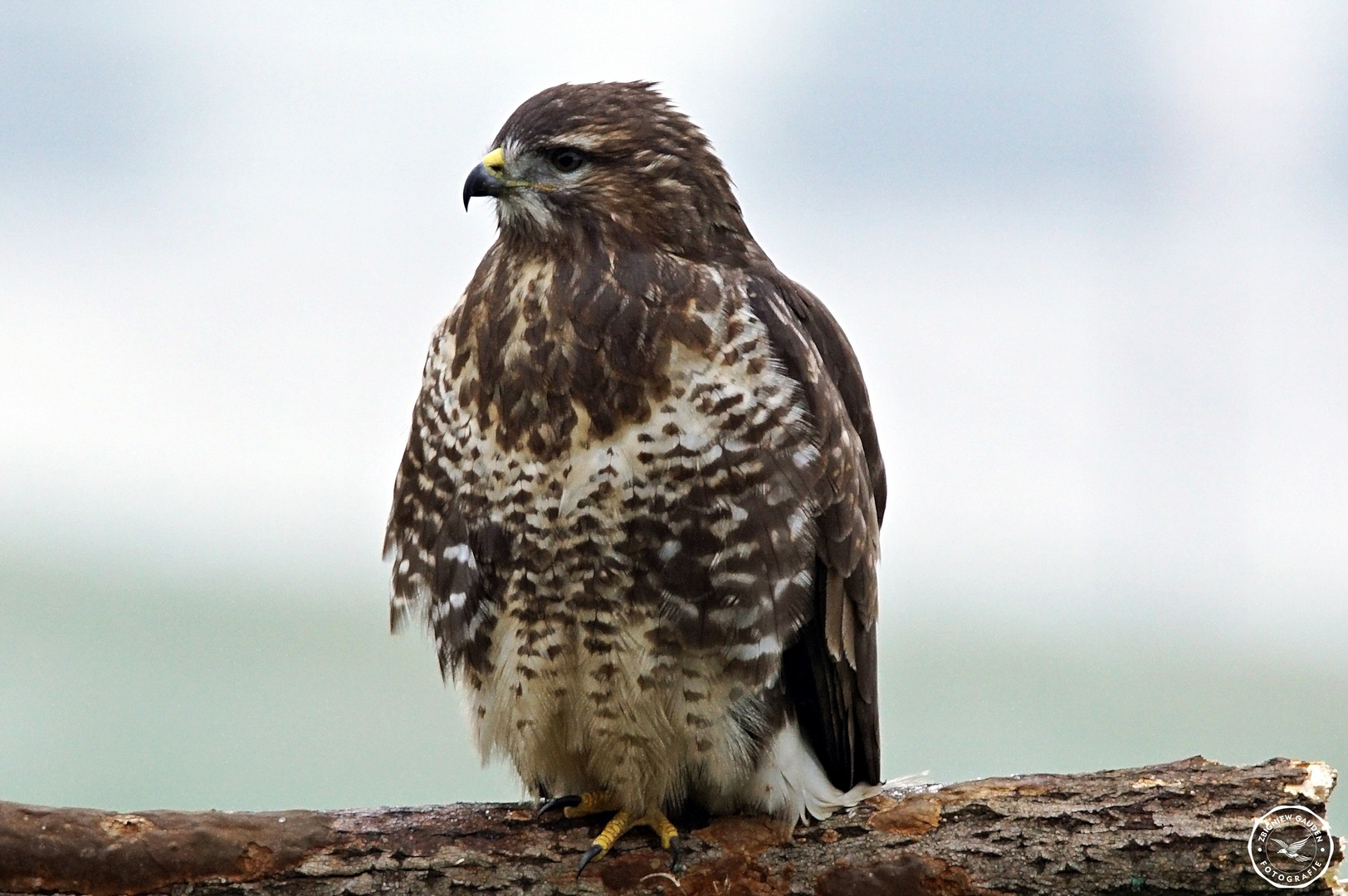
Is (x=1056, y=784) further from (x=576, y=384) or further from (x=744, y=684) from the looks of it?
(x=576, y=384)

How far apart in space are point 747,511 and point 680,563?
0.20 metres

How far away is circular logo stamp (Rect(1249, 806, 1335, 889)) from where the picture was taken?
3.32 metres

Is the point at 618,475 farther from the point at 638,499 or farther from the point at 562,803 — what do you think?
the point at 562,803

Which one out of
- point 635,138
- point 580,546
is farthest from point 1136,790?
point 635,138

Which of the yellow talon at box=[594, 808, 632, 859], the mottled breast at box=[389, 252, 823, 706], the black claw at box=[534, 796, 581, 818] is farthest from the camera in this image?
the black claw at box=[534, 796, 581, 818]

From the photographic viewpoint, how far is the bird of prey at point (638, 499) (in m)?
3.53

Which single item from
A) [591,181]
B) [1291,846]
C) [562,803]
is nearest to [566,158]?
[591,181]

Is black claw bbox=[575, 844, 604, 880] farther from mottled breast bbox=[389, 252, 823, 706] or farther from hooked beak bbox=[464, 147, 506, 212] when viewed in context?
hooked beak bbox=[464, 147, 506, 212]

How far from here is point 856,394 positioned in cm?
401

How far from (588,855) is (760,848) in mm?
408

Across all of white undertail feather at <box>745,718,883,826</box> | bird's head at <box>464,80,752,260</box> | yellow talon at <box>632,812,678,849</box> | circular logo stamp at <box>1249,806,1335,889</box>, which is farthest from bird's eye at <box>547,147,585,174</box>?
circular logo stamp at <box>1249,806,1335,889</box>

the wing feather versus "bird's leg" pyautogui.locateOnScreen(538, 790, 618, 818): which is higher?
the wing feather

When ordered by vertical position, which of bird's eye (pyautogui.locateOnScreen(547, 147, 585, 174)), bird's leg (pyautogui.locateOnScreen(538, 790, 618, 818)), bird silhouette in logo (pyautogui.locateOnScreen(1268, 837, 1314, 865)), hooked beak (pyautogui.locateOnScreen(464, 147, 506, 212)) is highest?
bird's eye (pyautogui.locateOnScreen(547, 147, 585, 174))

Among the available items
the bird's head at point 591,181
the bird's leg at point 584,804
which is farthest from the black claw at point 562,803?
the bird's head at point 591,181
